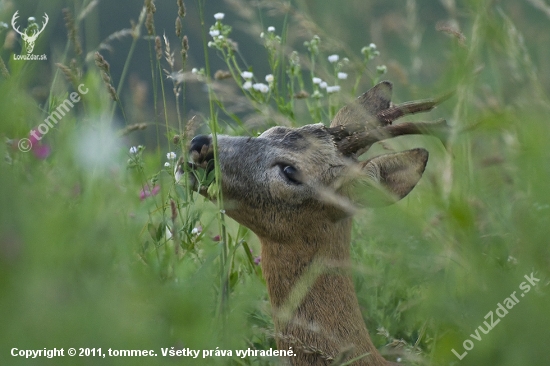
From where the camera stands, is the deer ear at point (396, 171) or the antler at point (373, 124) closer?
the antler at point (373, 124)

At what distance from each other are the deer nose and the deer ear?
625 millimetres

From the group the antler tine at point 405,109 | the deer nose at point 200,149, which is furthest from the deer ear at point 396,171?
the deer nose at point 200,149

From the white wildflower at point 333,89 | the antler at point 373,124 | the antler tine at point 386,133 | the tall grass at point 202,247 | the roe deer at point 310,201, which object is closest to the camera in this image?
the tall grass at point 202,247

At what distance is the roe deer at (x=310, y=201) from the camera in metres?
3.05

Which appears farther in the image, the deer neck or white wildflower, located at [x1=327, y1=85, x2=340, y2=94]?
white wildflower, located at [x1=327, y1=85, x2=340, y2=94]

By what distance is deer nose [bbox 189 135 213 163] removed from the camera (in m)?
3.13

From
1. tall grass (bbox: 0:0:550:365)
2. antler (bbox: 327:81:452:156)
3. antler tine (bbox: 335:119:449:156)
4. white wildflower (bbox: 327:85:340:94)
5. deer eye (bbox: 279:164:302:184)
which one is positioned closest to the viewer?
tall grass (bbox: 0:0:550:365)

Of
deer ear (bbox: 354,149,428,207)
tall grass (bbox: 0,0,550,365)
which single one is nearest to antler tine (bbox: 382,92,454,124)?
deer ear (bbox: 354,149,428,207)

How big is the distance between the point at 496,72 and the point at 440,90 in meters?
1.44

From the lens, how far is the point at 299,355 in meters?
2.96

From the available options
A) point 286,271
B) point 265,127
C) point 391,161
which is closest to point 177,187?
point 286,271

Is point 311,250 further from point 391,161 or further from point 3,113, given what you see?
point 3,113

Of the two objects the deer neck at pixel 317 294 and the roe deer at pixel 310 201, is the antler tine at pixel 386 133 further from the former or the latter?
the deer neck at pixel 317 294

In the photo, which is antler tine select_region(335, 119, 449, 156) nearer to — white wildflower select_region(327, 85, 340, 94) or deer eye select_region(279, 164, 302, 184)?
deer eye select_region(279, 164, 302, 184)
